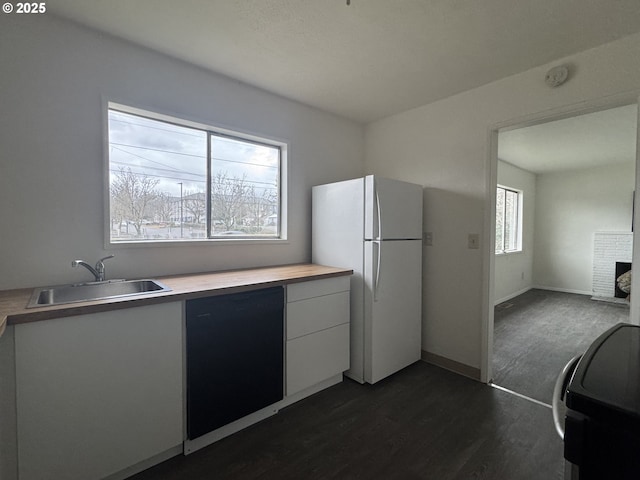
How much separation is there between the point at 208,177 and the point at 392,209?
5.07 ft

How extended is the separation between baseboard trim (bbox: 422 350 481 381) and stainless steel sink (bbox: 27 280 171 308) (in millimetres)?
2406

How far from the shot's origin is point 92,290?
180cm

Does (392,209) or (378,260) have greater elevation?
(392,209)

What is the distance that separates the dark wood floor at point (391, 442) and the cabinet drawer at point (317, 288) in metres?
0.79

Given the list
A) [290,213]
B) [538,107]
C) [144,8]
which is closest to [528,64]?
[538,107]

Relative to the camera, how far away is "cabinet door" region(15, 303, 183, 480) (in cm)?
122

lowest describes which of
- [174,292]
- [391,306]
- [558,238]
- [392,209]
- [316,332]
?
[316,332]

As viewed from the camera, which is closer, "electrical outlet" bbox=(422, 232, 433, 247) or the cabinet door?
the cabinet door

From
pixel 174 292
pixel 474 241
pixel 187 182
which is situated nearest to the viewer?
pixel 174 292

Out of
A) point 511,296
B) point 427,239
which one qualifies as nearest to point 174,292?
point 427,239

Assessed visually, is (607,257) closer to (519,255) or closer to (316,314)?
(519,255)

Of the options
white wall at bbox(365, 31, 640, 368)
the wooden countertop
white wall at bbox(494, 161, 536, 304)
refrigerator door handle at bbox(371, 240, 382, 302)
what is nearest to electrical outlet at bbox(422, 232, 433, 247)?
white wall at bbox(365, 31, 640, 368)

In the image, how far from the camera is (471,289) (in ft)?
8.38

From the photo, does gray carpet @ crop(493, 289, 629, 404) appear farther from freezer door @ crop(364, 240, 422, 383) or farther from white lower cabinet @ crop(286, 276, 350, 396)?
white lower cabinet @ crop(286, 276, 350, 396)
